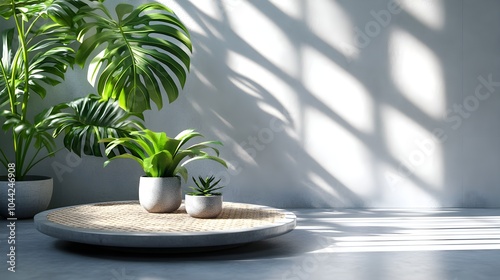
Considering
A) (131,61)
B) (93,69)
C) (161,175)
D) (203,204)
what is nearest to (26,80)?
(93,69)

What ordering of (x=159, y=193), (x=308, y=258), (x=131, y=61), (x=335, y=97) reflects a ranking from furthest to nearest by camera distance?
(x=335, y=97)
(x=131, y=61)
(x=159, y=193)
(x=308, y=258)

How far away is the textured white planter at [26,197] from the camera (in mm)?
4824

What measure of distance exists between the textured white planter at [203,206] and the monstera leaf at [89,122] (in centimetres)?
117

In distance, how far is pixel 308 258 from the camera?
340cm

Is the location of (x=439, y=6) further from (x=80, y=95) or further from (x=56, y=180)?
(x=56, y=180)

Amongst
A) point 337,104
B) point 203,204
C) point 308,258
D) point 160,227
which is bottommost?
point 308,258

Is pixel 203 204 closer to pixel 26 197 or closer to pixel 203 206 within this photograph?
pixel 203 206

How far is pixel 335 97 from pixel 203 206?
7.46 feet

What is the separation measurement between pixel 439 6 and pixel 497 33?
0.53 m

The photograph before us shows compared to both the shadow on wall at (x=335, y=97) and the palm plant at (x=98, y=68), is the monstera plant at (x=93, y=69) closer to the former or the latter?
the palm plant at (x=98, y=68)

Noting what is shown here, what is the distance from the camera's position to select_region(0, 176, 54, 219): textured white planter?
15.8ft

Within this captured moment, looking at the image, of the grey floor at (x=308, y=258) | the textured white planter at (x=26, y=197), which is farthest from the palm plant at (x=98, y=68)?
the grey floor at (x=308, y=258)

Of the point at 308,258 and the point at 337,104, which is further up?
the point at 337,104

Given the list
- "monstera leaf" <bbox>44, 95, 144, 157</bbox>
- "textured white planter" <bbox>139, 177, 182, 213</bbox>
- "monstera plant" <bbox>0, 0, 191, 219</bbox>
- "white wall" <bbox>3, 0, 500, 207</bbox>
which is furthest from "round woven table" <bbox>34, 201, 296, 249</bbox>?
"white wall" <bbox>3, 0, 500, 207</bbox>
